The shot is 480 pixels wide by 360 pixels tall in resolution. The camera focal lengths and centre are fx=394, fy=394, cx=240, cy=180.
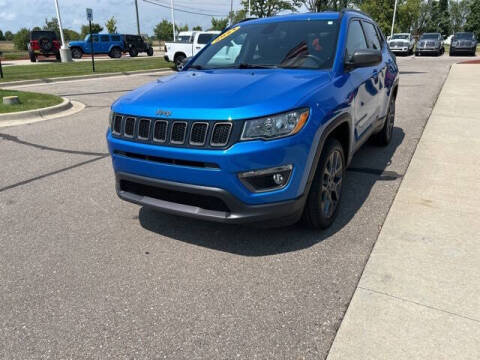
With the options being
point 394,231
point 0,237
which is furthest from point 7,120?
point 394,231

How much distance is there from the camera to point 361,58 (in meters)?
3.34

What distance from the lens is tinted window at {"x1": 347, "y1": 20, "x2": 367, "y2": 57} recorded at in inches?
148

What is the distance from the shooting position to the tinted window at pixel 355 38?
12.4 feet

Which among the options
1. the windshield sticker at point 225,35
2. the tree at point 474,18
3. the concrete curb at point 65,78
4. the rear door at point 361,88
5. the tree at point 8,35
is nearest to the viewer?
the rear door at point 361,88

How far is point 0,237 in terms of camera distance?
3.32m

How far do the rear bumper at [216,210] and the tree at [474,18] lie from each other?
8962 centimetres

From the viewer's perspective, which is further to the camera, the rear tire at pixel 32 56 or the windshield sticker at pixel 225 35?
the rear tire at pixel 32 56

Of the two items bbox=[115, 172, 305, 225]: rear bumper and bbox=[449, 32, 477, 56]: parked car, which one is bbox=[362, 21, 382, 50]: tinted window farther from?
bbox=[449, 32, 477, 56]: parked car

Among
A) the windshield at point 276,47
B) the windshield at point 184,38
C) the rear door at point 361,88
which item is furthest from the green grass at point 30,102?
the windshield at point 184,38

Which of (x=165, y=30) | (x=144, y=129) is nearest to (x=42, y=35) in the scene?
Answer: (x=144, y=129)

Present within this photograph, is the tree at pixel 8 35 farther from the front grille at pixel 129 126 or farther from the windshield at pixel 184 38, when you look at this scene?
the front grille at pixel 129 126

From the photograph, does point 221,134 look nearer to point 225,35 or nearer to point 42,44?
point 225,35

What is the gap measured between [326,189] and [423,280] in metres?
0.99

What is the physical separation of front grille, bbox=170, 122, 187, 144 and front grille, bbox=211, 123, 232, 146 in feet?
0.72
